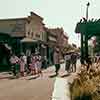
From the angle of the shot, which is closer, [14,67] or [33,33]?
[14,67]

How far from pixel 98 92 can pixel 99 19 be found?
1928cm

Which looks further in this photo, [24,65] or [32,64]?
[32,64]

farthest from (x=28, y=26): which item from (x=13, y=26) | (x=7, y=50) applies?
(x=7, y=50)

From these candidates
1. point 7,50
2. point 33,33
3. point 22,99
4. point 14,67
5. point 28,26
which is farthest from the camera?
point 33,33

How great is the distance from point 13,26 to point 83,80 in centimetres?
2948

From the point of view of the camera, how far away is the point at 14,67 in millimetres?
27578

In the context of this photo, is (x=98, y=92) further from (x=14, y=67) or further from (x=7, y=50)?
(x=7, y=50)

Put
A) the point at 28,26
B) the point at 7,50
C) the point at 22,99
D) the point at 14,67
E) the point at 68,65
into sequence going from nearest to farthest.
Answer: the point at 22,99
the point at 14,67
the point at 68,65
the point at 7,50
the point at 28,26

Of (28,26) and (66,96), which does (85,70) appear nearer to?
(66,96)

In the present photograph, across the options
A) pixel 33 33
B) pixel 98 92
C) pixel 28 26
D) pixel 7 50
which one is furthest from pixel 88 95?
pixel 33 33

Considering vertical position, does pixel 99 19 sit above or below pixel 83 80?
above

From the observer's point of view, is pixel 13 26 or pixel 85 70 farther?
pixel 13 26

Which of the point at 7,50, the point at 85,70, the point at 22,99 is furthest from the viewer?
the point at 7,50

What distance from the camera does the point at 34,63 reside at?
29031 mm
